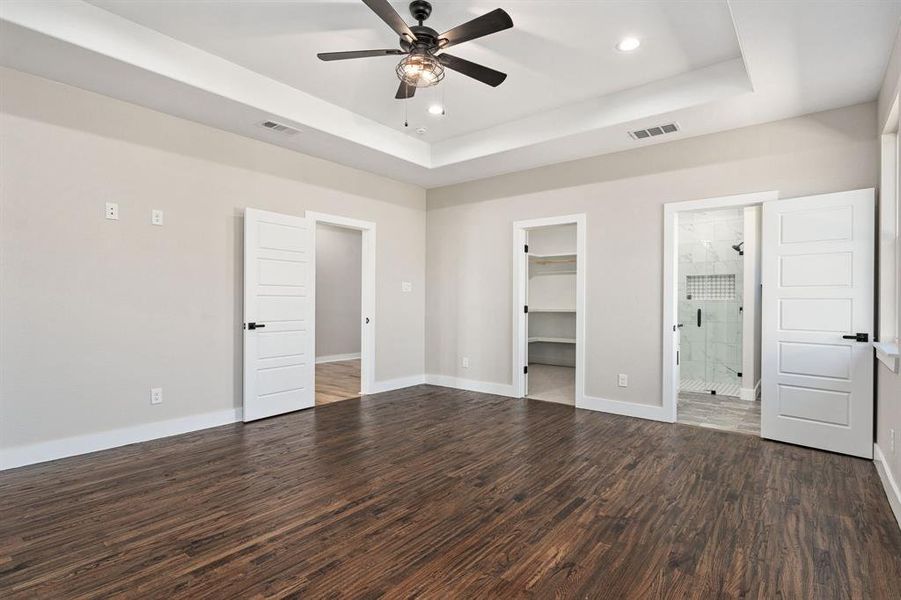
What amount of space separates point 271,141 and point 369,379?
297cm

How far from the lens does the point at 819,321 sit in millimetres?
3592

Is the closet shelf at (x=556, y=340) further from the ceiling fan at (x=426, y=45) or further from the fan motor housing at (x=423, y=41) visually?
the fan motor housing at (x=423, y=41)

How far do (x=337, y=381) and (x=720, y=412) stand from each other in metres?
4.89

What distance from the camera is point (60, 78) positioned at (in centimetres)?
334

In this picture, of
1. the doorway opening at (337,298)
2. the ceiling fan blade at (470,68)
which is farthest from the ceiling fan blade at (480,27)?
the doorway opening at (337,298)

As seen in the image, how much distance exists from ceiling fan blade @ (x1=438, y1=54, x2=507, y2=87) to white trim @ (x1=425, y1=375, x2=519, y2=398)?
145 inches

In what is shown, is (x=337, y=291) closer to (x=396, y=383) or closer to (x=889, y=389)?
(x=396, y=383)

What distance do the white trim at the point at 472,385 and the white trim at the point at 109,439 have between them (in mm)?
2714

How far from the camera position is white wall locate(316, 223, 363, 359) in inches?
340

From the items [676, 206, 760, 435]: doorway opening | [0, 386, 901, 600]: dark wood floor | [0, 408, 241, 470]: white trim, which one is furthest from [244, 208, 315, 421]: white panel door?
[676, 206, 760, 435]: doorway opening

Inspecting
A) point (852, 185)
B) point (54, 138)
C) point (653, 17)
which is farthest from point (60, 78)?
point (852, 185)

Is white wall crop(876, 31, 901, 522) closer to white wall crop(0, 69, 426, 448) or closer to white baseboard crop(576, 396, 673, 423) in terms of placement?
white baseboard crop(576, 396, 673, 423)

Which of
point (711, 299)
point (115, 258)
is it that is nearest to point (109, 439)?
point (115, 258)

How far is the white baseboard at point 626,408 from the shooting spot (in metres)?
4.51
